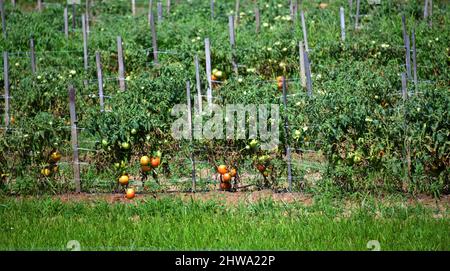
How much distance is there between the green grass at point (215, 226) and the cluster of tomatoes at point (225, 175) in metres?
0.54

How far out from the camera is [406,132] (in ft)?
31.8

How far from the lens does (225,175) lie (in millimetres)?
10148

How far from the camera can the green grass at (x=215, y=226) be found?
827 centimetres

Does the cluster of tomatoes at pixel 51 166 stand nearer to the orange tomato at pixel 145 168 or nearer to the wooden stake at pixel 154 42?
the orange tomato at pixel 145 168

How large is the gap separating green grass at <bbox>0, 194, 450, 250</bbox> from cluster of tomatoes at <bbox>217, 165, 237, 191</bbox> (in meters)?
0.54

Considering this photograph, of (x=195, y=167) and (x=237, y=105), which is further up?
(x=237, y=105)

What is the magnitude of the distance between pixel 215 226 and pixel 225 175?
142cm

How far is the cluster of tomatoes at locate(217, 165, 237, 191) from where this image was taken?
10.2 m

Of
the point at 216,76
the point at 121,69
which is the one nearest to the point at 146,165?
the point at 121,69

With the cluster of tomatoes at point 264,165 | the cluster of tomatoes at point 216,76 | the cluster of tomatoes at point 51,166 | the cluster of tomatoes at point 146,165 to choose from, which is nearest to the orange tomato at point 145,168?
the cluster of tomatoes at point 146,165
